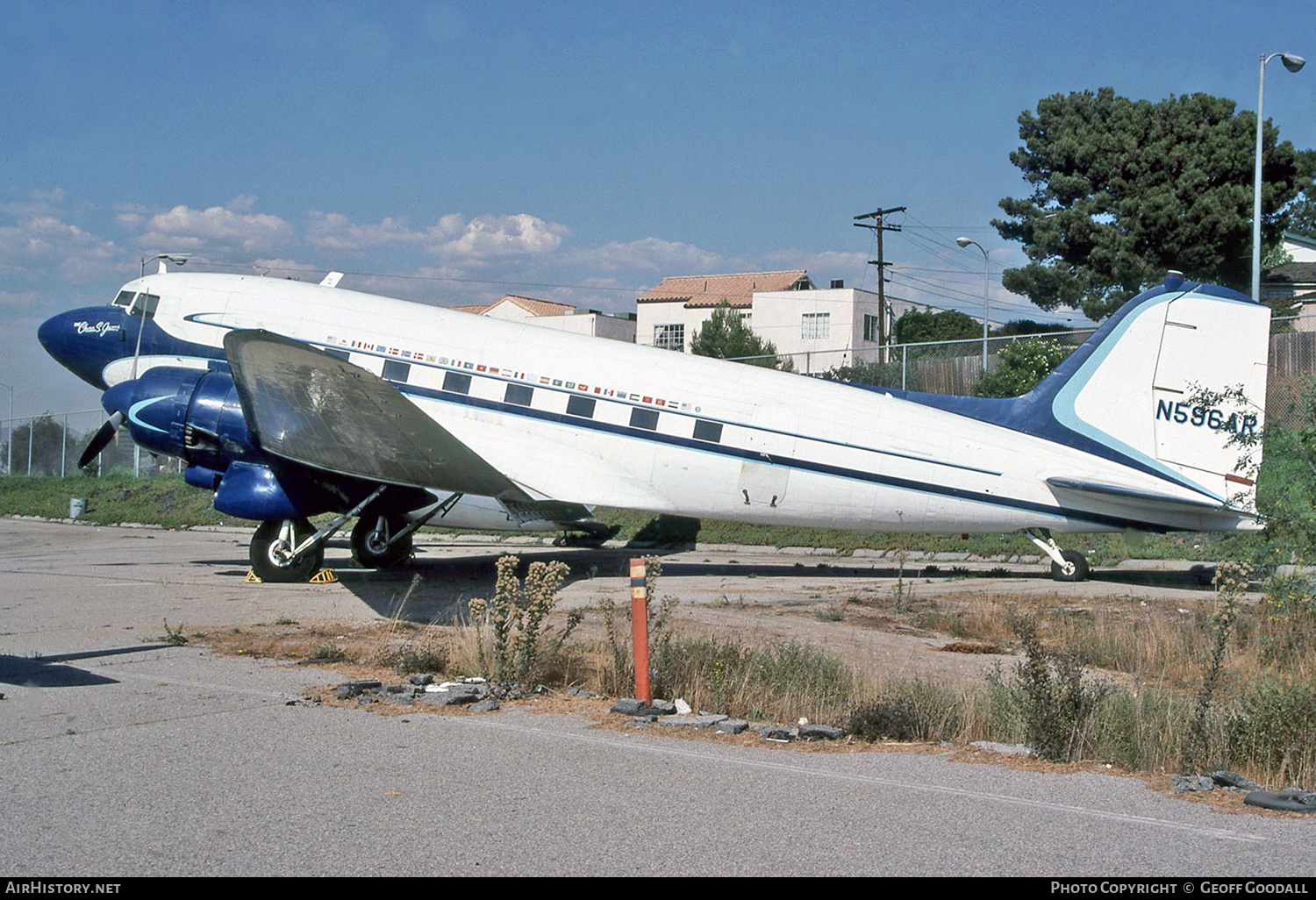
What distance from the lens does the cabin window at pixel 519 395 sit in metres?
16.6

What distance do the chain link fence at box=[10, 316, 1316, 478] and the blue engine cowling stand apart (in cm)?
71

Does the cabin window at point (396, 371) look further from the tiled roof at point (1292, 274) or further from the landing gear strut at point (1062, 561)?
the tiled roof at point (1292, 274)

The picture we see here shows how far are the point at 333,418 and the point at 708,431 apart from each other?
538cm

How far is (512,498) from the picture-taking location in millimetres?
16078

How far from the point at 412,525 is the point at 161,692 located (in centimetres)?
872

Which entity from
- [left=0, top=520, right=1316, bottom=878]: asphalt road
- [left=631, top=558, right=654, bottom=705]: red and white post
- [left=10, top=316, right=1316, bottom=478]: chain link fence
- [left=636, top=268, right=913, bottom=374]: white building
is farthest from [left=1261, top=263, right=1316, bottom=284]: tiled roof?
[left=0, top=520, right=1316, bottom=878]: asphalt road

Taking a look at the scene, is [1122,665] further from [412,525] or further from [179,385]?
[179,385]

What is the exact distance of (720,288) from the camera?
3226 inches

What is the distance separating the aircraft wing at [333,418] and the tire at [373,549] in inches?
89.9

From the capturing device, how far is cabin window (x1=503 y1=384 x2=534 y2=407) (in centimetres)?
1656

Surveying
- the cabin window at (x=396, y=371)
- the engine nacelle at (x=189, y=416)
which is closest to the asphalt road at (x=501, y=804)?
the engine nacelle at (x=189, y=416)

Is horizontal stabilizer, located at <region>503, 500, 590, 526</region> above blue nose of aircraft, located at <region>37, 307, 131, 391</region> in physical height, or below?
below

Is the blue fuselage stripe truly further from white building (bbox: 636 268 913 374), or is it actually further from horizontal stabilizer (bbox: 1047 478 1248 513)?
white building (bbox: 636 268 913 374)

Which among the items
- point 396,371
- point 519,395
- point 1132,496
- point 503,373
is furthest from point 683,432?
point 1132,496
